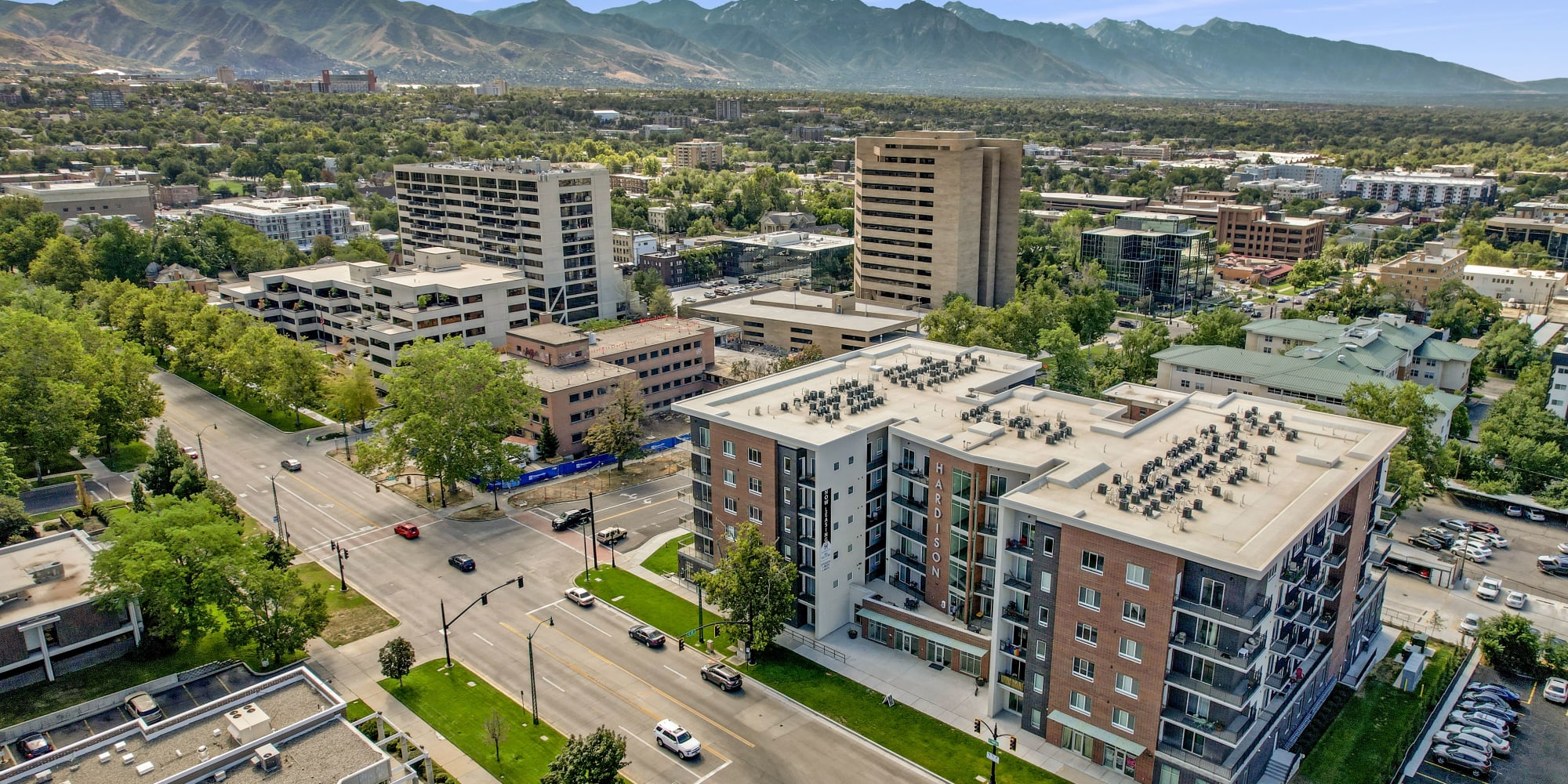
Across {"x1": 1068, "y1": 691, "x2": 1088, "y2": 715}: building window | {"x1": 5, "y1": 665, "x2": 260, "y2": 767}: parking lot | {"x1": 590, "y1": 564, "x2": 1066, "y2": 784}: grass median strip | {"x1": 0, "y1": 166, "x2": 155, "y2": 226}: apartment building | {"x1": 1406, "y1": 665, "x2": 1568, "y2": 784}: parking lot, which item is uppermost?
{"x1": 0, "y1": 166, "x2": 155, "y2": 226}: apartment building

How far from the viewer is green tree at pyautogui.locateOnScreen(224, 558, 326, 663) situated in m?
53.3

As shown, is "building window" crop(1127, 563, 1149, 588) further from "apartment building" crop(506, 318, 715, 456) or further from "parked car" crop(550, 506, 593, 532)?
"apartment building" crop(506, 318, 715, 456)

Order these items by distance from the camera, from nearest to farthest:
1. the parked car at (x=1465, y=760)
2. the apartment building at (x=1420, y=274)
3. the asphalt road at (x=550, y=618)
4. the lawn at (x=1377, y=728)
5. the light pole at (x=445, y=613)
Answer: the parked car at (x=1465, y=760)
the lawn at (x=1377, y=728)
the asphalt road at (x=550, y=618)
the light pole at (x=445, y=613)
the apartment building at (x=1420, y=274)

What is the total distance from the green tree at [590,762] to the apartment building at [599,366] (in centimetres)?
4860

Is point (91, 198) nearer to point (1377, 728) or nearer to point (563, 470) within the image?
point (563, 470)

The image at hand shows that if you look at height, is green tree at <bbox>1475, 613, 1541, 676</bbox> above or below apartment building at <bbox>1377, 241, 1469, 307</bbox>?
below

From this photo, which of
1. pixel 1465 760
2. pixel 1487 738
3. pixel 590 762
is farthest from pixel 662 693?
pixel 1487 738

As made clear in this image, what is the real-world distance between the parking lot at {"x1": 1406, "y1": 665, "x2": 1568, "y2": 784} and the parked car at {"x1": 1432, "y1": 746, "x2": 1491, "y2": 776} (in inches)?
10.5

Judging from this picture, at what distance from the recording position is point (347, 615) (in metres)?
61.6

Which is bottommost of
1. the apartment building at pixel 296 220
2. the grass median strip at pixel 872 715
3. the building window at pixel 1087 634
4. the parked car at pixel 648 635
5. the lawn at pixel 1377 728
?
the lawn at pixel 1377 728

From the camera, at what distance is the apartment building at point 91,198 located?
169113 millimetres

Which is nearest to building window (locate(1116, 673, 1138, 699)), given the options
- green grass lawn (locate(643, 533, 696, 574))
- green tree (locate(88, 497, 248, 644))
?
green grass lawn (locate(643, 533, 696, 574))

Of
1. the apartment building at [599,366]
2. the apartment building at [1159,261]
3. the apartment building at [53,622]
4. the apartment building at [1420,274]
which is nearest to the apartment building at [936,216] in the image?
the apartment building at [1159,261]

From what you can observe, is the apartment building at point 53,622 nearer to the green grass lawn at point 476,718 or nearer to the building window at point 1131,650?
the green grass lawn at point 476,718
